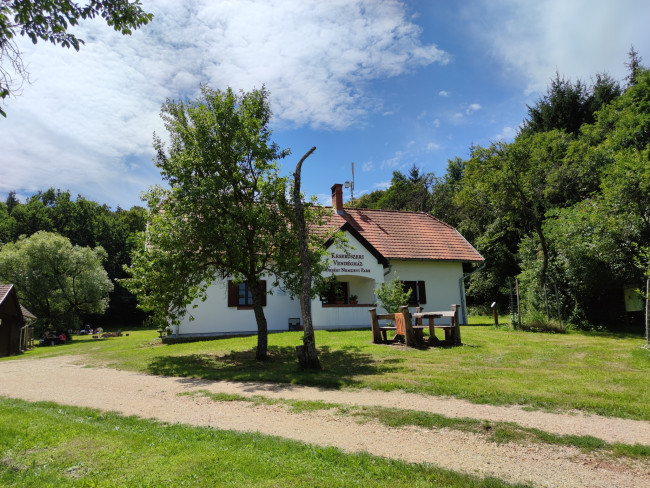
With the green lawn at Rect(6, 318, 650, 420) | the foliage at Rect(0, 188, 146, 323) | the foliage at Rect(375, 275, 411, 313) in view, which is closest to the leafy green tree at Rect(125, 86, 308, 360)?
the green lawn at Rect(6, 318, 650, 420)

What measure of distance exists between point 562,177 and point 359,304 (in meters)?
18.3

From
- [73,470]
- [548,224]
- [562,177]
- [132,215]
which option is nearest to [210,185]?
[73,470]

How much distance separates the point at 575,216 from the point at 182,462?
70.2 feet

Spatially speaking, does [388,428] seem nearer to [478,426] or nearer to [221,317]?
[478,426]

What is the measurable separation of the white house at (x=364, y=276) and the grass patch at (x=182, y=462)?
13019 mm

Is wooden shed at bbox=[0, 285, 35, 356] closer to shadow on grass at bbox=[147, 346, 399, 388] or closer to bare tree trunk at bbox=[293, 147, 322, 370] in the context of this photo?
shadow on grass at bbox=[147, 346, 399, 388]

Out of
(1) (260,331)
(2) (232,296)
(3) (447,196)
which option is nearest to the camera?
(1) (260,331)

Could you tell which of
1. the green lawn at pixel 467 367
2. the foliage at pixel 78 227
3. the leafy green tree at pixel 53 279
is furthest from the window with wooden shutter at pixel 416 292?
the foliage at pixel 78 227

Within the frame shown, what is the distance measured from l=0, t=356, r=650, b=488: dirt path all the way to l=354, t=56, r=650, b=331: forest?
31.5ft

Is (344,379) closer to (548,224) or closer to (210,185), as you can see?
(210,185)

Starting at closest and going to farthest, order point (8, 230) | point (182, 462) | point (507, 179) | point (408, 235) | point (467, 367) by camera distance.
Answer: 1. point (182, 462)
2. point (467, 367)
3. point (507, 179)
4. point (408, 235)
5. point (8, 230)

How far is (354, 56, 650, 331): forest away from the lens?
1802 centimetres

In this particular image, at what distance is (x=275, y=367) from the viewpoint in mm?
11617

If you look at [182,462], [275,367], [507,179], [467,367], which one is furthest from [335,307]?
[182,462]
